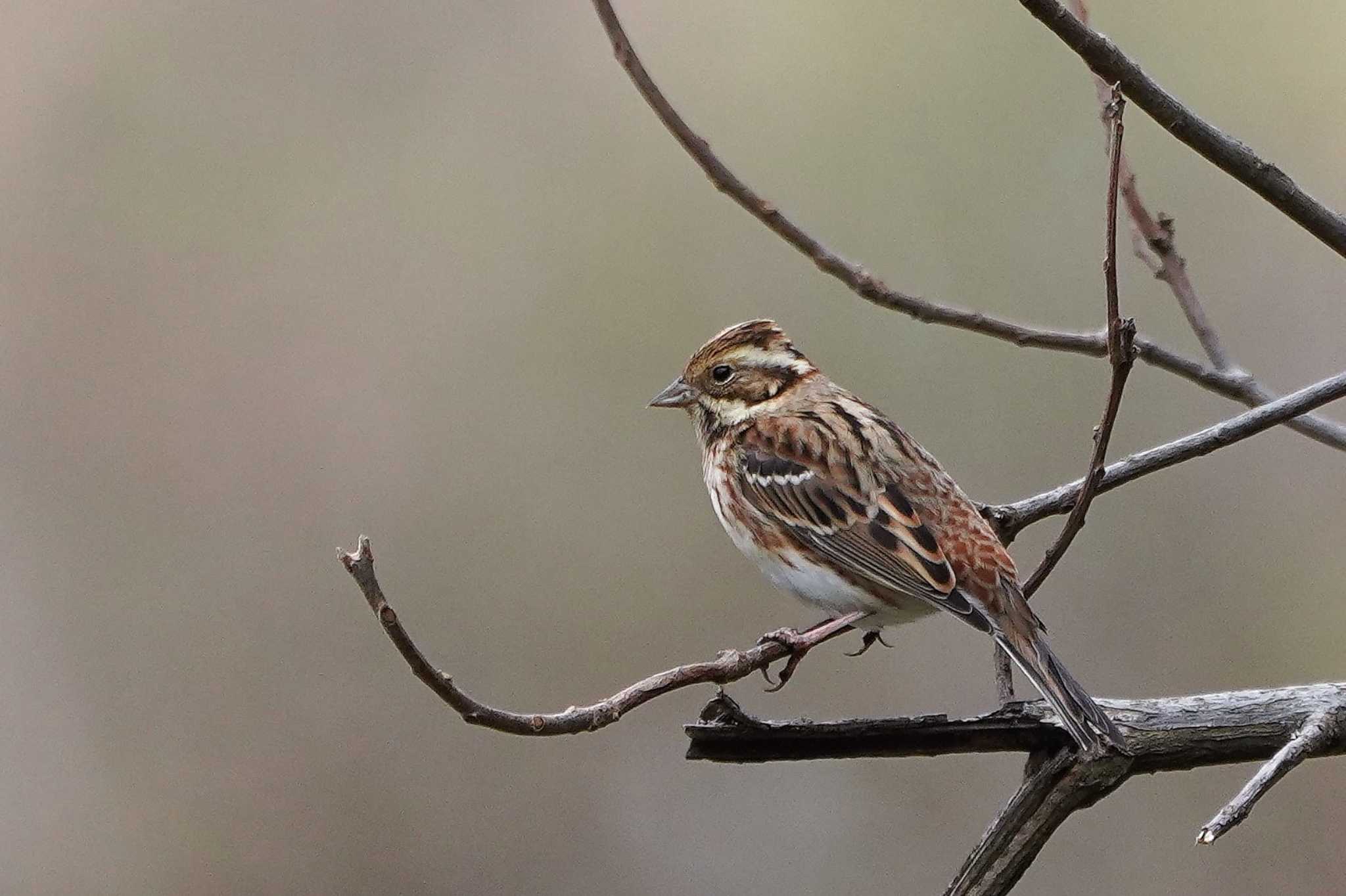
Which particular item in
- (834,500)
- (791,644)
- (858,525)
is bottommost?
(791,644)

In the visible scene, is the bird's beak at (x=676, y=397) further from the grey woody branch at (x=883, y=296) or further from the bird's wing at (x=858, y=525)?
the grey woody branch at (x=883, y=296)

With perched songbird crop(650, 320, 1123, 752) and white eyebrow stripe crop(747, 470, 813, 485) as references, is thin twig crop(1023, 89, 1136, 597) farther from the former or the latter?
white eyebrow stripe crop(747, 470, 813, 485)

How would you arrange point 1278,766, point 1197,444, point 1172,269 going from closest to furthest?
point 1278,766, point 1197,444, point 1172,269

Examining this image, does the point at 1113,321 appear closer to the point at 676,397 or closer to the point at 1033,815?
the point at 1033,815

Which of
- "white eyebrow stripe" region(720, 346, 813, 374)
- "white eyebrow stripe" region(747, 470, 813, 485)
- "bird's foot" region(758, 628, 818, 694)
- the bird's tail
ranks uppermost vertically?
"white eyebrow stripe" region(720, 346, 813, 374)

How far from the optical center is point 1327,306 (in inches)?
247

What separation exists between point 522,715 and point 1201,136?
158 centimetres

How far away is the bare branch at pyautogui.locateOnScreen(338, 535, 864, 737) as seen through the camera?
7.42ft

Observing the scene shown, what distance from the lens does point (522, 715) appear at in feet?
8.57

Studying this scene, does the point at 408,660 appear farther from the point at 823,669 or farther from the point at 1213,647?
the point at 1213,647

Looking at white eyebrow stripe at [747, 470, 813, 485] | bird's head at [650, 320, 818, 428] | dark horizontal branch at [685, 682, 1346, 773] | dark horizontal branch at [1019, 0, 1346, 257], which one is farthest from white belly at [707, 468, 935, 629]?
dark horizontal branch at [1019, 0, 1346, 257]

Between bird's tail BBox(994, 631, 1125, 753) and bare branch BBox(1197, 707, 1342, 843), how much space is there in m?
0.30

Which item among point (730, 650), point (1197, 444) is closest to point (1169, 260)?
point (1197, 444)

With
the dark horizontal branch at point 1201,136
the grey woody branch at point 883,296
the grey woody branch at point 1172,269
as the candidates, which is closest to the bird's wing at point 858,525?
the grey woody branch at point 883,296
